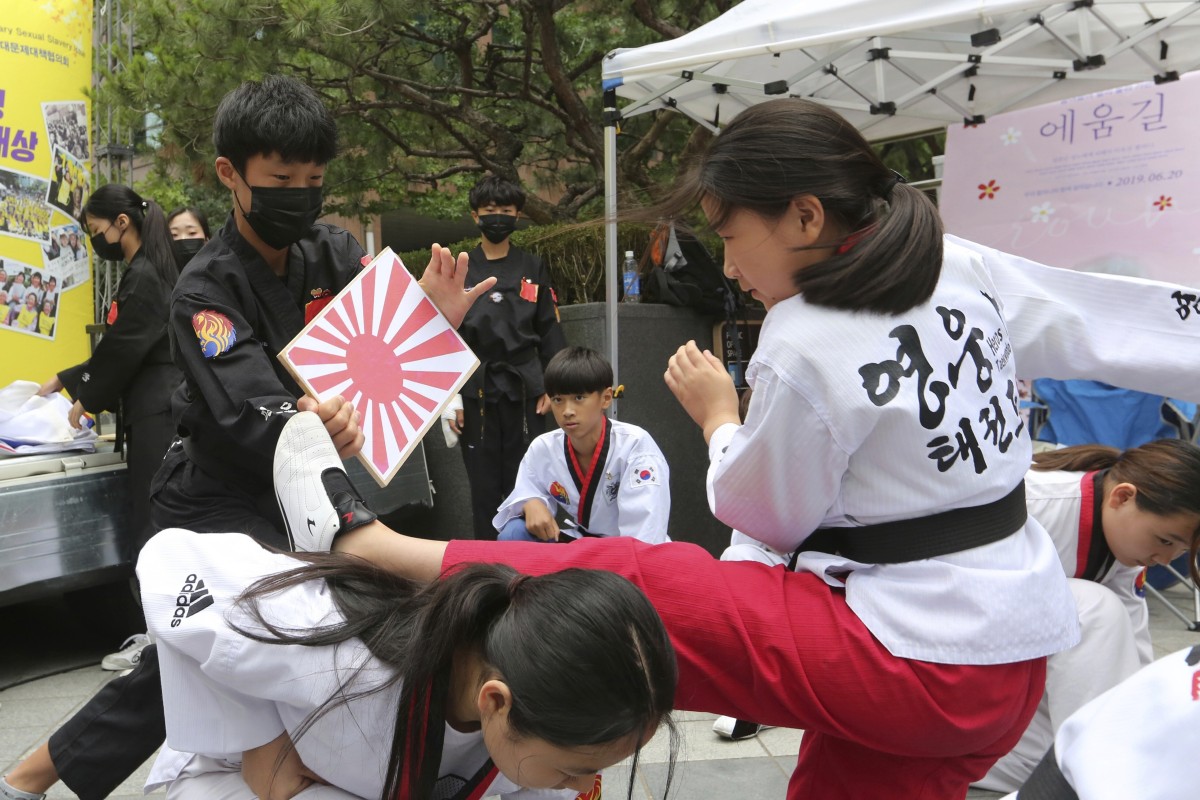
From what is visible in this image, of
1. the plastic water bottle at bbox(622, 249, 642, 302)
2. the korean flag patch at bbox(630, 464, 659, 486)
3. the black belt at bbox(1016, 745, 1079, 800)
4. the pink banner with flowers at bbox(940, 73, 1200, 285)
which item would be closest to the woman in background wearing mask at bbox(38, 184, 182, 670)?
the korean flag patch at bbox(630, 464, 659, 486)

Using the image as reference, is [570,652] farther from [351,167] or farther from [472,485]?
[351,167]

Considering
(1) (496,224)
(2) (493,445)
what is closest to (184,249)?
(1) (496,224)

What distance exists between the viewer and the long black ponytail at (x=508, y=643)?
1.33 meters

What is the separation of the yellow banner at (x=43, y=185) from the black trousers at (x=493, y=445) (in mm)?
2297

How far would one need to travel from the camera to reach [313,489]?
156 centimetres

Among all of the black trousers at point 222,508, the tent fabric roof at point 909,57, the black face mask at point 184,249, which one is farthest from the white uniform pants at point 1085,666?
the black face mask at point 184,249

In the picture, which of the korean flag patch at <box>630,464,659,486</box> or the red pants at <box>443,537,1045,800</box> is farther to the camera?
the korean flag patch at <box>630,464,659,486</box>

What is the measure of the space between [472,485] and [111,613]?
5.66ft

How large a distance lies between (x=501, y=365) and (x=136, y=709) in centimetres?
271

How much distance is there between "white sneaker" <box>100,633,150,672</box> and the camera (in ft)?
12.4

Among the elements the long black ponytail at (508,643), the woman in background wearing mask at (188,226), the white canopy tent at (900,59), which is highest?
the white canopy tent at (900,59)

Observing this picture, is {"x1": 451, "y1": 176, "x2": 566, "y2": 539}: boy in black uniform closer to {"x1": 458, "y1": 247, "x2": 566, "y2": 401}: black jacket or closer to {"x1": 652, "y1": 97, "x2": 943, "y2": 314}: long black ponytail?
{"x1": 458, "y1": 247, "x2": 566, "y2": 401}: black jacket

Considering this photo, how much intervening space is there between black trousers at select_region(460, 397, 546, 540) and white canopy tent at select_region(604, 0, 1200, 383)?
57cm

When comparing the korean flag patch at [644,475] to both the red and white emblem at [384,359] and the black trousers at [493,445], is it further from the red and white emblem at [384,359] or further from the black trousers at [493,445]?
the red and white emblem at [384,359]
